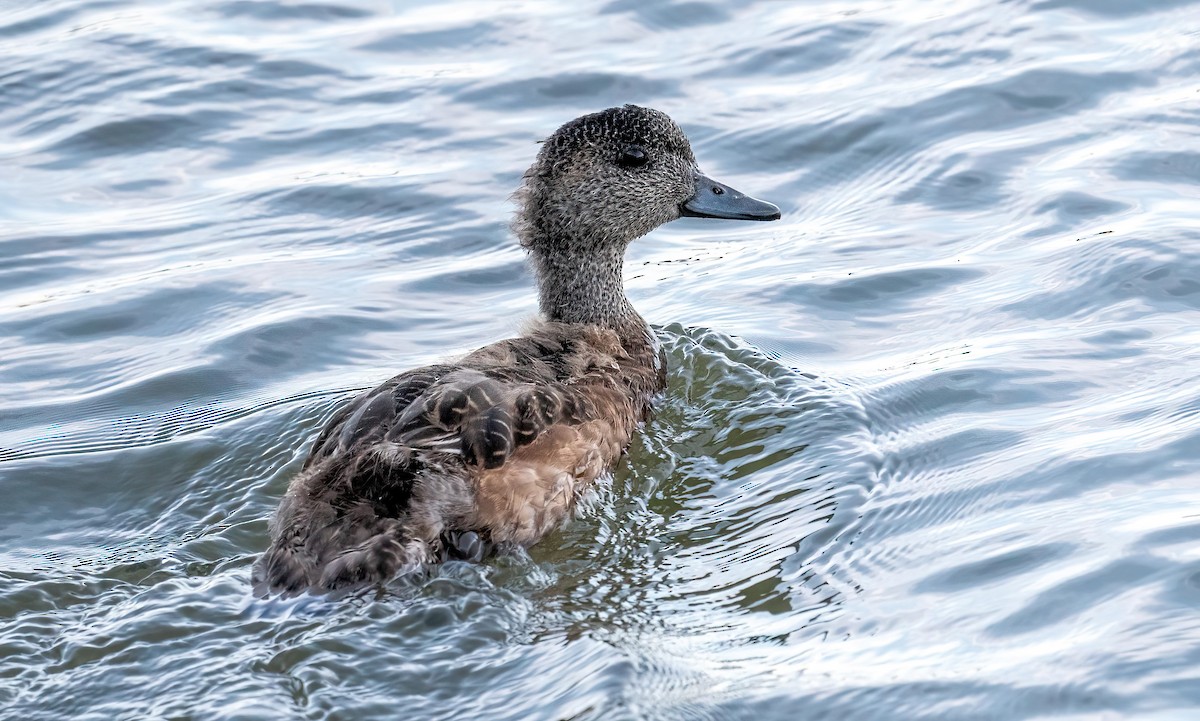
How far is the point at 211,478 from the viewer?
7.47 m

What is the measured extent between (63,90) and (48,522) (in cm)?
627

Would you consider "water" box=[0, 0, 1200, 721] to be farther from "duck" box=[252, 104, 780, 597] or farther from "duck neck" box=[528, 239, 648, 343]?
"duck neck" box=[528, 239, 648, 343]

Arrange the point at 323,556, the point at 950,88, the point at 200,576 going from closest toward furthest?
the point at 323,556 < the point at 200,576 < the point at 950,88

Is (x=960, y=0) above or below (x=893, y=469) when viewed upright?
above

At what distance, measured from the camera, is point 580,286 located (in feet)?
27.3

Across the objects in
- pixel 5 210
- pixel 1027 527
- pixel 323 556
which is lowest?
pixel 1027 527

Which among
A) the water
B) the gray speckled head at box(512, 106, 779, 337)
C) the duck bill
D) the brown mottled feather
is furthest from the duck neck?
the brown mottled feather

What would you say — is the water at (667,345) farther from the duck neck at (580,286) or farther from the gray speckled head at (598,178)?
the gray speckled head at (598,178)

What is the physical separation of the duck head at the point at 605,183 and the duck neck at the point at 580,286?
0.03 metres

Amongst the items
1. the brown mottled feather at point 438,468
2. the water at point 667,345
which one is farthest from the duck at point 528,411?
the water at point 667,345

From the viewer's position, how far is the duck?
6.07 meters

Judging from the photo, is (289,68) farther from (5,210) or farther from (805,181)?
(805,181)

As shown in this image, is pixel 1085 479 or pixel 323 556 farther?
pixel 1085 479

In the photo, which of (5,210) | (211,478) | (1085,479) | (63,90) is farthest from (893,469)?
(63,90)
